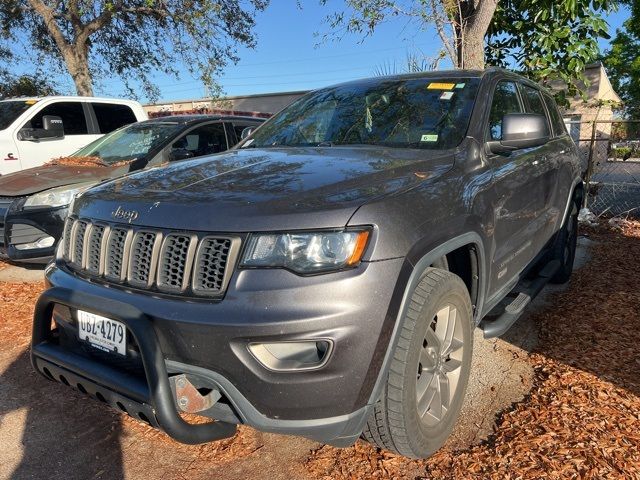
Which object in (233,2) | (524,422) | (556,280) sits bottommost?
(556,280)

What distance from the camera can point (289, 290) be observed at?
1789 mm

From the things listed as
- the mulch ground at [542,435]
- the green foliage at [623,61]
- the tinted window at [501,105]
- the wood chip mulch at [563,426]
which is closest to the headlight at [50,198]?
the mulch ground at [542,435]

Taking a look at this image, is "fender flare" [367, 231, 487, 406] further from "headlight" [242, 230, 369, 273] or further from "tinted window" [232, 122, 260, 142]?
"tinted window" [232, 122, 260, 142]

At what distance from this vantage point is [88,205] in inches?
94.0

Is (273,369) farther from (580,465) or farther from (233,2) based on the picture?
(233,2)

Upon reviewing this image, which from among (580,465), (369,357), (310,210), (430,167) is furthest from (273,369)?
(580,465)

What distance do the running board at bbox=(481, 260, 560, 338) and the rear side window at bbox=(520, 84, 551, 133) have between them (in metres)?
1.12

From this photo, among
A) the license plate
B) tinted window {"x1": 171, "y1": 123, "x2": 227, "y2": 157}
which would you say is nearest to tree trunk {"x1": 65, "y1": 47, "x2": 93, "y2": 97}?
tinted window {"x1": 171, "y1": 123, "x2": 227, "y2": 157}

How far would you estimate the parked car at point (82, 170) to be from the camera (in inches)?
184

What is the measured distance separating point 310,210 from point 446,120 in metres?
Result: 1.41

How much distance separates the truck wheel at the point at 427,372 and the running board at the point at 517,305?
44 centimetres

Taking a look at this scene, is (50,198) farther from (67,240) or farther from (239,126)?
(239,126)

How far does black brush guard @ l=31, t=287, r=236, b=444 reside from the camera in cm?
183

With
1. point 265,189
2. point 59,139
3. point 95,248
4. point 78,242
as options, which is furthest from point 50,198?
point 265,189
